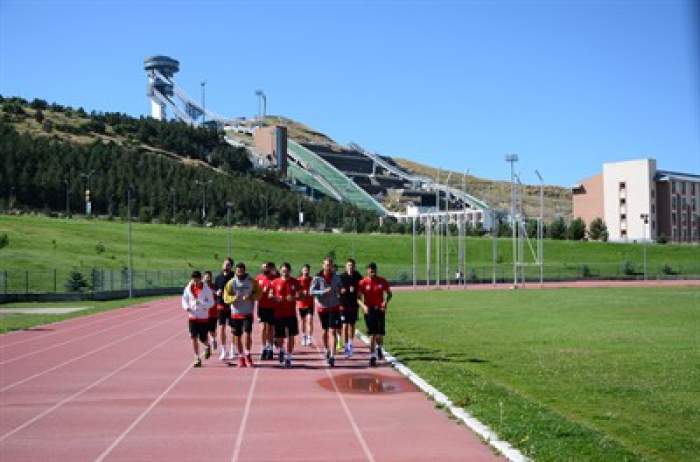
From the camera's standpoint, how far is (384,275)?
80.2m

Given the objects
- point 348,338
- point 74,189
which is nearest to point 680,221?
point 74,189

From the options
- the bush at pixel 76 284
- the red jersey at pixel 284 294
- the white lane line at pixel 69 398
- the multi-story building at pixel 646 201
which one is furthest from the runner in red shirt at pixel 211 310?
the multi-story building at pixel 646 201

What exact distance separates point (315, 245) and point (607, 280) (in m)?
40.3

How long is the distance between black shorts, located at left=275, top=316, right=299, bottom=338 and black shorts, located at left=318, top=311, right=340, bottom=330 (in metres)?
0.59

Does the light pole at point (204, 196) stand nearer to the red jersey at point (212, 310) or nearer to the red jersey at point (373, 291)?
the red jersey at point (212, 310)

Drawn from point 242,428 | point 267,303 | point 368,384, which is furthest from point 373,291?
point 242,428

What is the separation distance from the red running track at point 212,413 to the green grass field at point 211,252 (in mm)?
41985

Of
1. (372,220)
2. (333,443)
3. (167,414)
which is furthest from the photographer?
(372,220)

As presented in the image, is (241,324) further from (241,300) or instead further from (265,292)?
(265,292)

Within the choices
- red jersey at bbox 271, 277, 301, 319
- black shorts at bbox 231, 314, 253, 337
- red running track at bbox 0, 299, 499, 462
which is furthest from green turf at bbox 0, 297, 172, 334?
red jersey at bbox 271, 277, 301, 319

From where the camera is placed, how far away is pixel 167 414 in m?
11.9

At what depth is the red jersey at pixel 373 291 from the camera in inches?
693

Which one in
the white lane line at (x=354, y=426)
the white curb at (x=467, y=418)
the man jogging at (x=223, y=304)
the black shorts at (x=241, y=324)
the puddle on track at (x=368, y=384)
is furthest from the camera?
the man jogging at (x=223, y=304)

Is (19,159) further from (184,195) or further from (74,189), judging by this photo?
(184,195)
